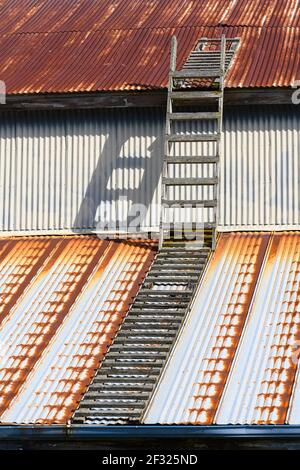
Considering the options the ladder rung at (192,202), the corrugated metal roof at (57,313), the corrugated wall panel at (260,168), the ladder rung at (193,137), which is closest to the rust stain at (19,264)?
the corrugated metal roof at (57,313)

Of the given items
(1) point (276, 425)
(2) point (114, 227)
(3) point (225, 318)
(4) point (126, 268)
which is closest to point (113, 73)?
(2) point (114, 227)

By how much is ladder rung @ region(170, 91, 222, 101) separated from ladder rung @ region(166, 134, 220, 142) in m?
0.94

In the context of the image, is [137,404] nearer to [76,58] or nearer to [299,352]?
[299,352]

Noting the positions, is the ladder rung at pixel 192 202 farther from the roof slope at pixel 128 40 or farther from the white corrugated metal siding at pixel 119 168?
the roof slope at pixel 128 40

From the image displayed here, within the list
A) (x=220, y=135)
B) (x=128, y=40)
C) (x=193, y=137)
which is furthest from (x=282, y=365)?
(x=128, y=40)

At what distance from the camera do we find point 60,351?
1819cm

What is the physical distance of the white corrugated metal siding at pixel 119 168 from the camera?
2320 cm

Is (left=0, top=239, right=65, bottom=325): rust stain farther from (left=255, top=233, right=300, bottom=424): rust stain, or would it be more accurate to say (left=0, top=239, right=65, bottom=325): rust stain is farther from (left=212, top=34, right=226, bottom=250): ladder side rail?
(left=255, top=233, right=300, bottom=424): rust stain

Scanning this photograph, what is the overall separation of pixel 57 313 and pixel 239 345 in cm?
352

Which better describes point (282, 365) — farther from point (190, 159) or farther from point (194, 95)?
point (194, 95)

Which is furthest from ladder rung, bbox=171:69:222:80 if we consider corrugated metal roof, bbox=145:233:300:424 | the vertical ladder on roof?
corrugated metal roof, bbox=145:233:300:424

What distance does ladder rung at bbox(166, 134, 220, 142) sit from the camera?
71.8ft

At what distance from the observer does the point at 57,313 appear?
64.1 feet
